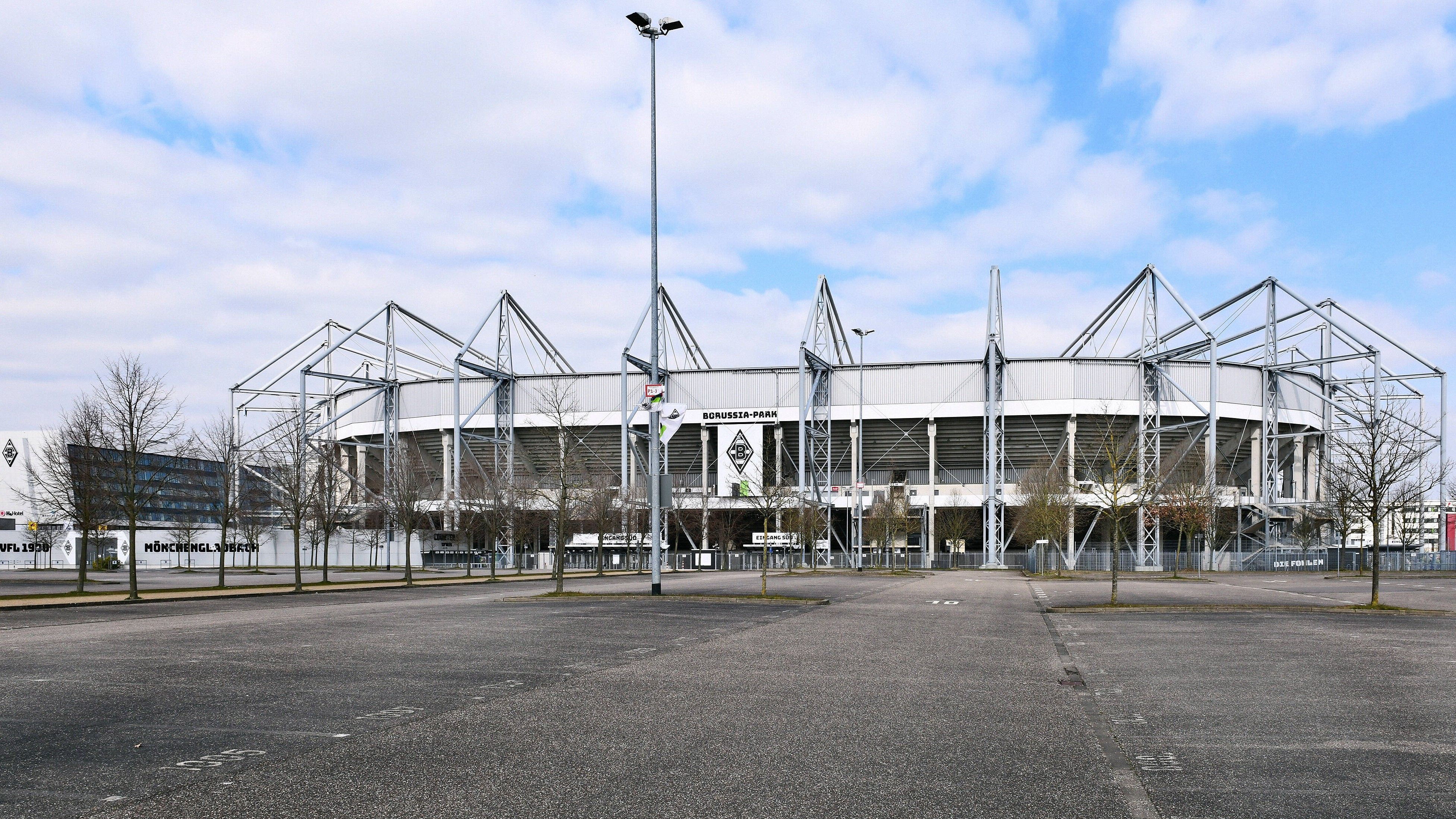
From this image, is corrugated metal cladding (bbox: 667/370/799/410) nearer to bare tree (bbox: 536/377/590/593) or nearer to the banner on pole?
the banner on pole

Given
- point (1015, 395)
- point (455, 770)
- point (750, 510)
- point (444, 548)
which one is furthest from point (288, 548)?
point (455, 770)

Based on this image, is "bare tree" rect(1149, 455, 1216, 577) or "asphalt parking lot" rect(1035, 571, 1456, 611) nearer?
"asphalt parking lot" rect(1035, 571, 1456, 611)

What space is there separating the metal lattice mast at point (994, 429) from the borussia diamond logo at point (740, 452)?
1579 centimetres

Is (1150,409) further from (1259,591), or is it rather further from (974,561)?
(1259,591)

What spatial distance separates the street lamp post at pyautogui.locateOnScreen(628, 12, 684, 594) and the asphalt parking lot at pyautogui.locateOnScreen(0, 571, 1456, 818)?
9970 millimetres

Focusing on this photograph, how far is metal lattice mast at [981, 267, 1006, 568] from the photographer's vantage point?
70875 mm

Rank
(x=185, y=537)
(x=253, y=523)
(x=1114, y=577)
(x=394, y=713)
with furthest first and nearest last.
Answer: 1. (x=185, y=537)
2. (x=253, y=523)
3. (x=1114, y=577)
4. (x=394, y=713)

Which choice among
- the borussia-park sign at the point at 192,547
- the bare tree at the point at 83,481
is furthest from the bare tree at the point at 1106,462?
the borussia-park sign at the point at 192,547

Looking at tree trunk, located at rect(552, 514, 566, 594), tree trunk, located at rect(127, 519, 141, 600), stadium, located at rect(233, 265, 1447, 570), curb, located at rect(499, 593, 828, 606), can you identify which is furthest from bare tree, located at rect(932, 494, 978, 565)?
tree trunk, located at rect(127, 519, 141, 600)

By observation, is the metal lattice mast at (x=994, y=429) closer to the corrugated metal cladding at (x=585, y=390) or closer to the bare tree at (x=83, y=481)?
the corrugated metal cladding at (x=585, y=390)

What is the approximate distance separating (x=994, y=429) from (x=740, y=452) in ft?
55.6

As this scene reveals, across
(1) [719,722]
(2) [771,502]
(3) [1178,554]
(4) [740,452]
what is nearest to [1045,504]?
(3) [1178,554]

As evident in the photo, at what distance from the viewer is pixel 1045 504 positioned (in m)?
56.1

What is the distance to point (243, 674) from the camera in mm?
11297
